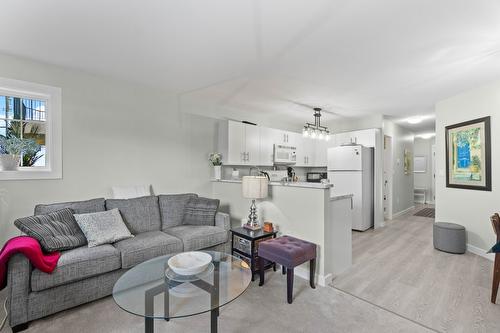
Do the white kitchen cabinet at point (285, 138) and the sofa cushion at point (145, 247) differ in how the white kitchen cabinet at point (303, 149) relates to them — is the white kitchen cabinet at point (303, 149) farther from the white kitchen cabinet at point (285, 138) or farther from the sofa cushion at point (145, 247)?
the sofa cushion at point (145, 247)

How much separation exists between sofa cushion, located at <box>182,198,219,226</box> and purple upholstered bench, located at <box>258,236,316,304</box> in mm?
1013

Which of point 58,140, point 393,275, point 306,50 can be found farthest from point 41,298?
point 393,275

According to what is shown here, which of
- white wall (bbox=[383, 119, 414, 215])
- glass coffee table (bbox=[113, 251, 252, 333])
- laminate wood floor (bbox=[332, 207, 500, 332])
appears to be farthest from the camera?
white wall (bbox=[383, 119, 414, 215])

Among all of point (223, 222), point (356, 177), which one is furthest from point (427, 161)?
point (223, 222)

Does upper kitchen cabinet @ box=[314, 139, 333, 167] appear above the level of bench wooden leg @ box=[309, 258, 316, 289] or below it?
above

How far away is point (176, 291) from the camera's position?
1.68 metres

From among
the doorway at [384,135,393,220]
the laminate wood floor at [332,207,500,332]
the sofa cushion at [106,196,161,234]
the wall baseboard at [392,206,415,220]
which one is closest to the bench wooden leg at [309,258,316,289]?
the laminate wood floor at [332,207,500,332]

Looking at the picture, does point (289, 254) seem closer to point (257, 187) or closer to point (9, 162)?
point (257, 187)

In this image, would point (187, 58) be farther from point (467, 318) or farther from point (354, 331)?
point (467, 318)

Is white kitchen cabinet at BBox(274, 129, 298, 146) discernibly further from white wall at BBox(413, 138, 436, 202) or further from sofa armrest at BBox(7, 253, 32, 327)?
white wall at BBox(413, 138, 436, 202)

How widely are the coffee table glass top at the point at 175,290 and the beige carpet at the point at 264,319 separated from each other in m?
A: 0.44

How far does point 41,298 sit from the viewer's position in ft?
6.46

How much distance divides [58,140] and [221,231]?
2.27 meters

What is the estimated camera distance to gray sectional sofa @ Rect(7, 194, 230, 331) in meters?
1.89
